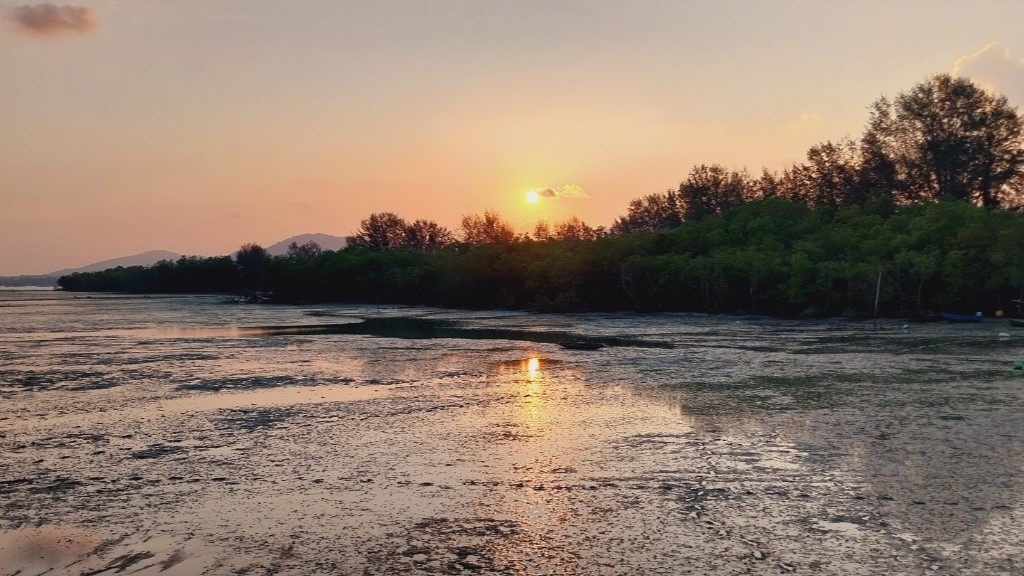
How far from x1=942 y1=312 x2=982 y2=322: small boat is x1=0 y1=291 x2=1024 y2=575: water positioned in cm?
1712

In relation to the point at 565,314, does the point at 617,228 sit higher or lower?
higher

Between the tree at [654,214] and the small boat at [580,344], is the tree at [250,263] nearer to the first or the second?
the tree at [654,214]

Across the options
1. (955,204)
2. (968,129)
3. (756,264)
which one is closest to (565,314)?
(756,264)

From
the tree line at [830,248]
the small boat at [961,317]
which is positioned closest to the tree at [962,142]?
the tree line at [830,248]

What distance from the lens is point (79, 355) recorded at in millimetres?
23750

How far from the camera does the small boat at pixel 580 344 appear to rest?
2655 cm

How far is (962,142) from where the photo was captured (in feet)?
175

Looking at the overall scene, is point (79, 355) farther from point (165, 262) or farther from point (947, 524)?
point (165, 262)

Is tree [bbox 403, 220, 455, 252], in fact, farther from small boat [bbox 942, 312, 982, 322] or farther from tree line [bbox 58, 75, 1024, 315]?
small boat [bbox 942, 312, 982, 322]

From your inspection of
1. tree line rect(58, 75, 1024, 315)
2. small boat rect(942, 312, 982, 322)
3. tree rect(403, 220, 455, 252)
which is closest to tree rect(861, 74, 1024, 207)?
tree line rect(58, 75, 1024, 315)

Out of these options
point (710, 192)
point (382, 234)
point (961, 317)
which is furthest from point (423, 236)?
point (961, 317)

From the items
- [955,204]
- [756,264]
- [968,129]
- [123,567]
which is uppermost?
[968,129]

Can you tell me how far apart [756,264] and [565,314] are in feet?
41.4

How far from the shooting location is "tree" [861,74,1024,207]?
52812 mm
